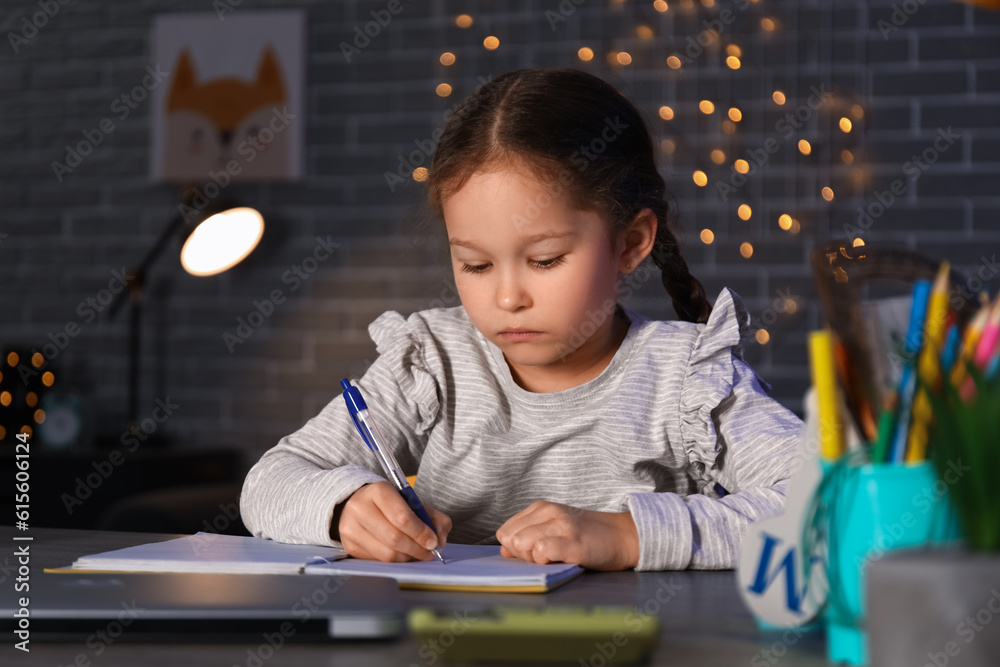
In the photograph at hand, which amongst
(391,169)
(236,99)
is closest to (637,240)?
(391,169)

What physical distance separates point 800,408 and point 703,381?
154 centimetres

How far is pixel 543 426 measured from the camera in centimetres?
115

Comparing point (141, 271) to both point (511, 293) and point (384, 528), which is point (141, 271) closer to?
point (511, 293)

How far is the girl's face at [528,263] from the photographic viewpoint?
101cm

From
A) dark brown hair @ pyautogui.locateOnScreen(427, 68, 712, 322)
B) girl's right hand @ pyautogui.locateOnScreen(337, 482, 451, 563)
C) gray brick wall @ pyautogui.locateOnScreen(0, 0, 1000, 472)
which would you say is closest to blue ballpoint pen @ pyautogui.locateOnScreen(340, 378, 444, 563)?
girl's right hand @ pyautogui.locateOnScreen(337, 482, 451, 563)

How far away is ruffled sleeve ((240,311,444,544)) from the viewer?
913mm

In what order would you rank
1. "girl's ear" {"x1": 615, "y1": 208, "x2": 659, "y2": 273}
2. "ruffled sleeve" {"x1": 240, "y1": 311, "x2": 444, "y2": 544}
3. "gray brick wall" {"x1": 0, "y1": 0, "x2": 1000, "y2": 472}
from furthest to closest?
1. "gray brick wall" {"x1": 0, "y1": 0, "x2": 1000, "y2": 472}
2. "girl's ear" {"x1": 615, "y1": 208, "x2": 659, "y2": 273}
3. "ruffled sleeve" {"x1": 240, "y1": 311, "x2": 444, "y2": 544}

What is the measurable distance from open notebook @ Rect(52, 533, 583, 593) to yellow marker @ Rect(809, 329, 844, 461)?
25 centimetres

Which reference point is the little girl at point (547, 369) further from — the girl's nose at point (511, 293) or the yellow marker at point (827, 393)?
the yellow marker at point (827, 393)

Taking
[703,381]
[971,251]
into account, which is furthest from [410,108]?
[703,381]

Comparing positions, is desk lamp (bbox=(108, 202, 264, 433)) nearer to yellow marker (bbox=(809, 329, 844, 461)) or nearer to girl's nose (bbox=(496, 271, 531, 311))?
girl's nose (bbox=(496, 271, 531, 311))

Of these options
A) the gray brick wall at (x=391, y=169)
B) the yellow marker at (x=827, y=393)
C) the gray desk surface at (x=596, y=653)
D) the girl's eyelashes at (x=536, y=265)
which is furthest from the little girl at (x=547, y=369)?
the gray brick wall at (x=391, y=169)

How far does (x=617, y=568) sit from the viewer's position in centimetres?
82

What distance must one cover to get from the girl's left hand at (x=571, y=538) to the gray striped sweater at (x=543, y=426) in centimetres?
20
